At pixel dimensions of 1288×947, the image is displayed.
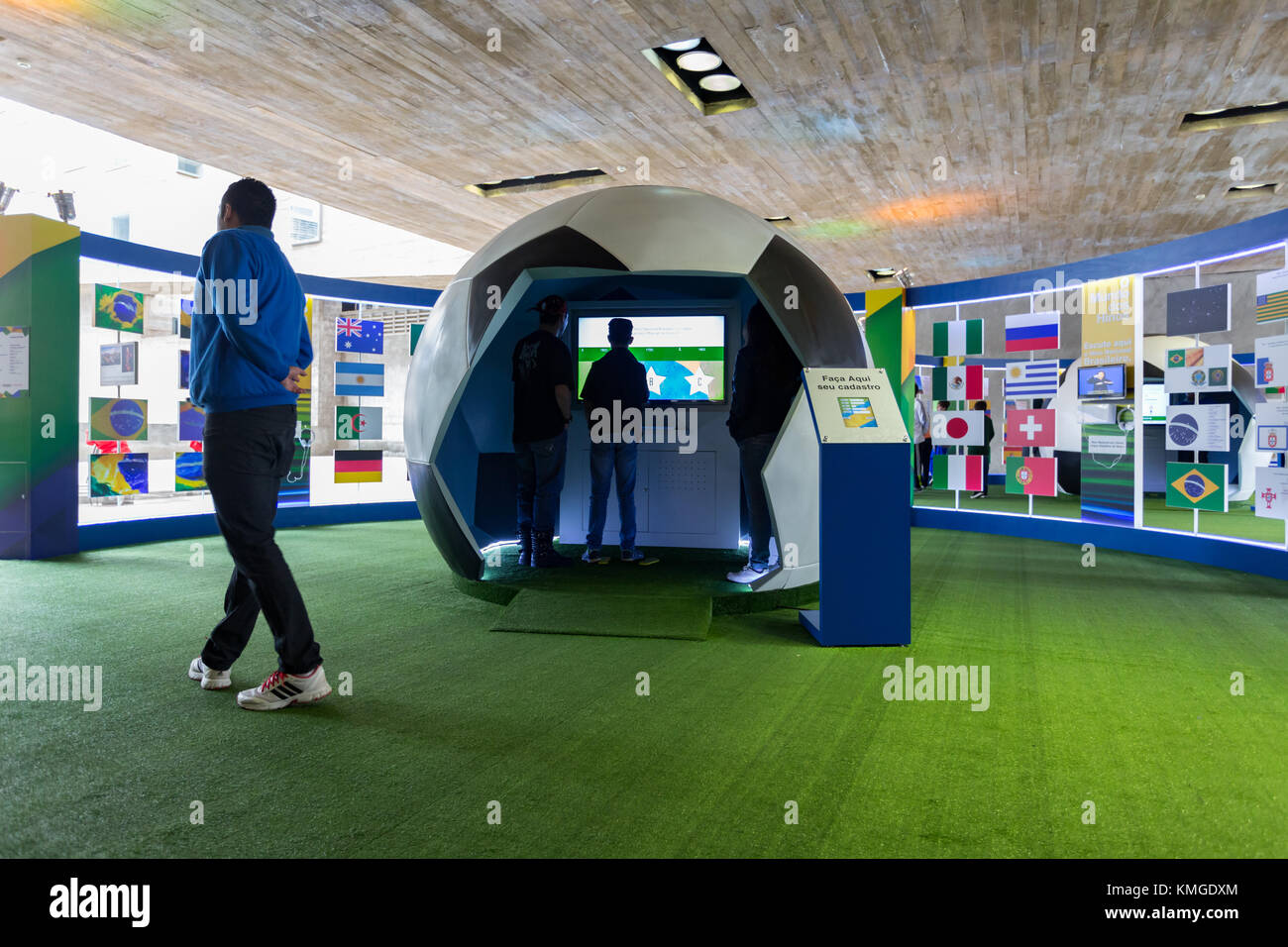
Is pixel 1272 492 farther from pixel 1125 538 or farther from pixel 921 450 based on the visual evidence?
pixel 921 450

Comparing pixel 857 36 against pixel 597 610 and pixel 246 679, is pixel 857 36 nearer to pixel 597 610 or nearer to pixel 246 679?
pixel 597 610

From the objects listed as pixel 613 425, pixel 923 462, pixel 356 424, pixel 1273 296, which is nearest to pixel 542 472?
pixel 613 425

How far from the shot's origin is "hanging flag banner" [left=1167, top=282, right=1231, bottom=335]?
707cm

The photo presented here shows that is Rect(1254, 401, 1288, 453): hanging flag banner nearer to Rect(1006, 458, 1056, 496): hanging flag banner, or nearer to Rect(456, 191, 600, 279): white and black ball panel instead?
Rect(1006, 458, 1056, 496): hanging flag banner

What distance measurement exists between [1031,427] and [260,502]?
8360mm

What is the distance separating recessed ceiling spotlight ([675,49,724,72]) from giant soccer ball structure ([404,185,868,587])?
11.3 feet

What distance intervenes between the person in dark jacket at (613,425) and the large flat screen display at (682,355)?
66 centimetres

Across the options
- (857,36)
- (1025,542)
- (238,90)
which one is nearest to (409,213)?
(238,90)

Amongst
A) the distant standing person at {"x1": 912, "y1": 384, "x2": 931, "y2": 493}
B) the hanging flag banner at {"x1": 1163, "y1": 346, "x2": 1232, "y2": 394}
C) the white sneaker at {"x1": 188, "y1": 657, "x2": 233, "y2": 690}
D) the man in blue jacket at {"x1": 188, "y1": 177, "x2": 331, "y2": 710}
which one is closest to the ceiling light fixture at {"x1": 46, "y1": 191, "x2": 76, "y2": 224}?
the man in blue jacket at {"x1": 188, "y1": 177, "x2": 331, "y2": 710}

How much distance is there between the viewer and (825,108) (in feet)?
30.4

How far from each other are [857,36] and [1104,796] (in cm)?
703

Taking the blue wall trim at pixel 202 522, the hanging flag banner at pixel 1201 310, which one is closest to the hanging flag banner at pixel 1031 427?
the hanging flag banner at pixel 1201 310

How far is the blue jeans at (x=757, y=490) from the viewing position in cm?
538
